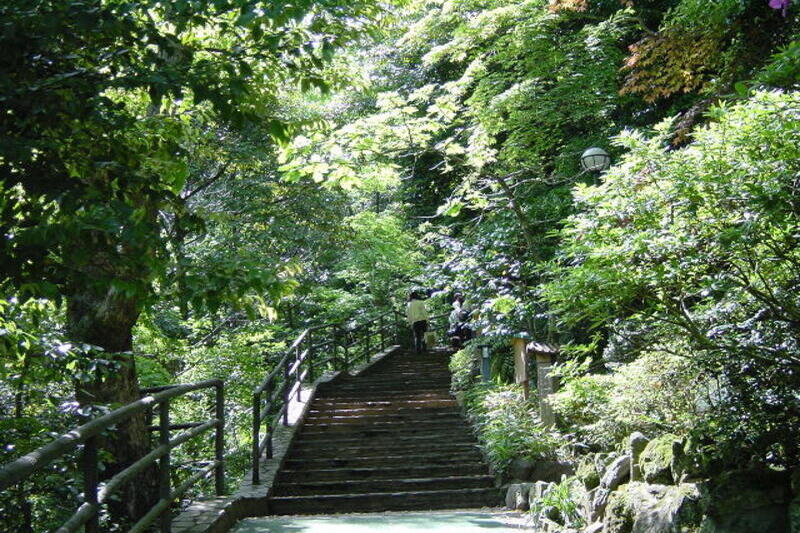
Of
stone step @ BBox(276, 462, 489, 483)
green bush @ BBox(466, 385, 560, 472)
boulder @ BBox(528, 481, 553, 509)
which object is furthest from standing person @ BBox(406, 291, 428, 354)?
boulder @ BBox(528, 481, 553, 509)

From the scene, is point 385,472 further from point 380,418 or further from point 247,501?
point 380,418

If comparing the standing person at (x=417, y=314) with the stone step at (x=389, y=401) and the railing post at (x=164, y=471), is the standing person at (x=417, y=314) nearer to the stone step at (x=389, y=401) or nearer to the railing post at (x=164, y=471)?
the stone step at (x=389, y=401)

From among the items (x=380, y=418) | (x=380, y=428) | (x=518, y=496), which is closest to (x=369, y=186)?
(x=380, y=428)

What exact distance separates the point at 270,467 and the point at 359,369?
7.52 meters

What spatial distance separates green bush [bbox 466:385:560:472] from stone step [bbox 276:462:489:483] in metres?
0.35

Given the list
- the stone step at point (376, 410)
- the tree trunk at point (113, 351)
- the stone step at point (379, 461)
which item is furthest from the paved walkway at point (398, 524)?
the stone step at point (376, 410)

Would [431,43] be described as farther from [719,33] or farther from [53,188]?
[53,188]

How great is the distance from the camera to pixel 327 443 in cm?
1080

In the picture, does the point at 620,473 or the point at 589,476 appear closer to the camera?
the point at 620,473

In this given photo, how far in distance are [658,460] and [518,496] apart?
3.21 meters

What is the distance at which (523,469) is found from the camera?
27.2 ft

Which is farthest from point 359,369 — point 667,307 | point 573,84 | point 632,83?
point 667,307

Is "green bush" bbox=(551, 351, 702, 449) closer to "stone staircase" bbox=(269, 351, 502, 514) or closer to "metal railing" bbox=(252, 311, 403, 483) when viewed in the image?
"stone staircase" bbox=(269, 351, 502, 514)

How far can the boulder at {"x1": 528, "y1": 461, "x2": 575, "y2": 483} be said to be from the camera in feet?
25.2
